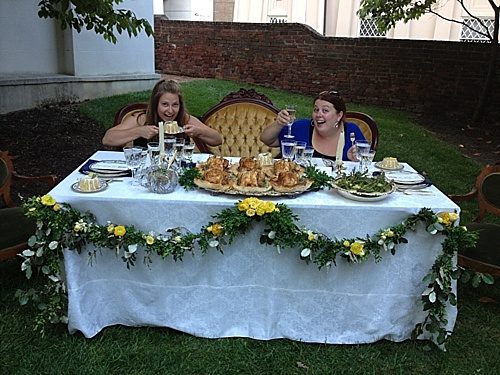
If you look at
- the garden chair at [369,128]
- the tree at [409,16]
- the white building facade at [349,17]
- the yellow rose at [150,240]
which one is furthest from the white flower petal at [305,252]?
the white building facade at [349,17]

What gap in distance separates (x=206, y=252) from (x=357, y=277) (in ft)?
2.56

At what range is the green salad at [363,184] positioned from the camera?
2.47 metres

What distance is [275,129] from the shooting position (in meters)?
3.52

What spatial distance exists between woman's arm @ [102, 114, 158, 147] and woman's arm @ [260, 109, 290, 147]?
0.81 m

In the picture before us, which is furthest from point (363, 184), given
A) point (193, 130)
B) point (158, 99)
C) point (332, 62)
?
point (332, 62)

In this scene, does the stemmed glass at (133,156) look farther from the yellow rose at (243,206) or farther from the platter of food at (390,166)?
the platter of food at (390,166)

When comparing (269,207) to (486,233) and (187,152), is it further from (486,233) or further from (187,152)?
(486,233)

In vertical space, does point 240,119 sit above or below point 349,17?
below

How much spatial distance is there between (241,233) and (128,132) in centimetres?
135

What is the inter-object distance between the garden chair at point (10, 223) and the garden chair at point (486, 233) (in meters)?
2.56

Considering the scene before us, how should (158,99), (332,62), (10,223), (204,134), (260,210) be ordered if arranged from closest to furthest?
(260,210)
(10,223)
(158,99)
(204,134)
(332,62)

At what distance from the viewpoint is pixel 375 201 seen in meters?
2.44

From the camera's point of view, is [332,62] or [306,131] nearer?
[306,131]

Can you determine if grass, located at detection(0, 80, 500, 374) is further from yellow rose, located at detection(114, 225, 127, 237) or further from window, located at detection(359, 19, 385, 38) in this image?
window, located at detection(359, 19, 385, 38)
